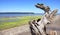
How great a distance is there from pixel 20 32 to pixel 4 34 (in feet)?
1.94

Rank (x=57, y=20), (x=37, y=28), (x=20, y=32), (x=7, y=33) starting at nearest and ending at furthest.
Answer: (x=37, y=28)
(x=57, y=20)
(x=7, y=33)
(x=20, y=32)

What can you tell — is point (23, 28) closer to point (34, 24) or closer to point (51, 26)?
point (51, 26)

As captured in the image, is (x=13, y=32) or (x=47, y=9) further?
(x=13, y=32)

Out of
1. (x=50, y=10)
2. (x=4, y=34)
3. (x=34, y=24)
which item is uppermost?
(x=50, y=10)

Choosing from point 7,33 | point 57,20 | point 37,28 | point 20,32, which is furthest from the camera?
point 20,32

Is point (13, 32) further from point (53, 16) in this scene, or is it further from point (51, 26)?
point (53, 16)

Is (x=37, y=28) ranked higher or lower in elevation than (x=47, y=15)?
lower

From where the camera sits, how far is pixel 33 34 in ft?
14.5

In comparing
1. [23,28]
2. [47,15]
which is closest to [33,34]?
[47,15]

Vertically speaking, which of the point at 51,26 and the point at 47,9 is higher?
the point at 47,9

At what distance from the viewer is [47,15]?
4.23m

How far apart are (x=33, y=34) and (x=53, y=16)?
28.4 inches

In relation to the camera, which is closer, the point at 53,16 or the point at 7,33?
the point at 53,16

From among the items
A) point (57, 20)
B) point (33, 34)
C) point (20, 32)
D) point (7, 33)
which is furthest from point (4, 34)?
point (57, 20)
